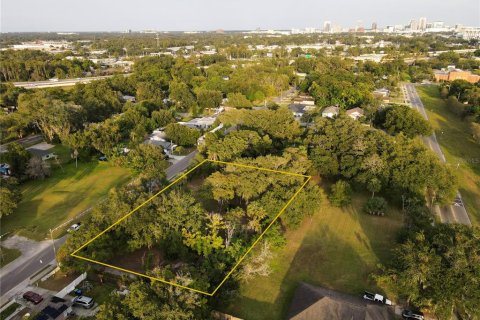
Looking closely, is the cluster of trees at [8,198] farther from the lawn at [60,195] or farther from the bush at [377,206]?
the bush at [377,206]

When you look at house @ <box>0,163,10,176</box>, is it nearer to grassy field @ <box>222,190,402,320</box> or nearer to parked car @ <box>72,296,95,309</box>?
parked car @ <box>72,296,95,309</box>

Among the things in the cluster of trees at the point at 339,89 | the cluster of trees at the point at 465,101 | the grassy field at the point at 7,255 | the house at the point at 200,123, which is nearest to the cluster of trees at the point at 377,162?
the house at the point at 200,123

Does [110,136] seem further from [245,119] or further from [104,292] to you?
[104,292]

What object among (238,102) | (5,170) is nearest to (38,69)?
(238,102)

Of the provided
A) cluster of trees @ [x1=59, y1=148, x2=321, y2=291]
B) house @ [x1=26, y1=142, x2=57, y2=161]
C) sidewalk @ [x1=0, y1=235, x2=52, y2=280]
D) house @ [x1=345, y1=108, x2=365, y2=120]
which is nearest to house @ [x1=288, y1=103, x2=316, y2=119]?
house @ [x1=345, y1=108, x2=365, y2=120]

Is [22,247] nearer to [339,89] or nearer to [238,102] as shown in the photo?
[238,102]

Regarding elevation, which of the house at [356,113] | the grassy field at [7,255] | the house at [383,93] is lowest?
the grassy field at [7,255]
